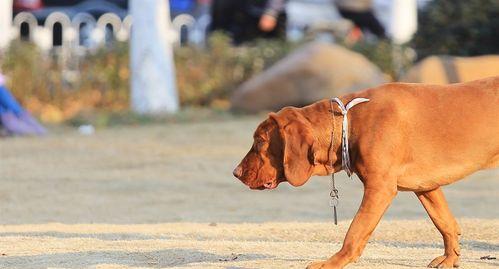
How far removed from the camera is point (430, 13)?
2020cm

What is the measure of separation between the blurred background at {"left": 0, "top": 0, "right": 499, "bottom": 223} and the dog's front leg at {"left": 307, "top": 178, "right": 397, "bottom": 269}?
3865mm

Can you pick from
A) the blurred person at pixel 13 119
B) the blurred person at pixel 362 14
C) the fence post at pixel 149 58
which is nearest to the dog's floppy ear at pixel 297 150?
the blurred person at pixel 13 119

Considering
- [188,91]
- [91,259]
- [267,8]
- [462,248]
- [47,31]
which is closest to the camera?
[91,259]

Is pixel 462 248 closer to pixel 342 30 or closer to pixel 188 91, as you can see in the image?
pixel 188 91

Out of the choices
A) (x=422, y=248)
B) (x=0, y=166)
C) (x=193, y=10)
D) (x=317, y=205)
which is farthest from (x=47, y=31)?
(x=422, y=248)

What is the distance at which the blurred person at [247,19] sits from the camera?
82.3 feet

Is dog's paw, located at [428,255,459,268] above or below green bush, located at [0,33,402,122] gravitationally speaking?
below

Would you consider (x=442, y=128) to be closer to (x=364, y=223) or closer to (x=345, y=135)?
(x=345, y=135)

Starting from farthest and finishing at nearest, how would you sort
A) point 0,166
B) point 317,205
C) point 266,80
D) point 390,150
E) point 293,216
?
point 266,80, point 0,166, point 317,205, point 293,216, point 390,150

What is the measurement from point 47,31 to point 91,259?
1655 cm

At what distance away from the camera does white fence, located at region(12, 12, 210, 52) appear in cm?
2273

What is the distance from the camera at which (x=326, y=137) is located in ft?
21.4

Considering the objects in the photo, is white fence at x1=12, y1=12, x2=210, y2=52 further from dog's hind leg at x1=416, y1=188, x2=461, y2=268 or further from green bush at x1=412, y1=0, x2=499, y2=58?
dog's hind leg at x1=416, y1=188, x2=461, y2=268

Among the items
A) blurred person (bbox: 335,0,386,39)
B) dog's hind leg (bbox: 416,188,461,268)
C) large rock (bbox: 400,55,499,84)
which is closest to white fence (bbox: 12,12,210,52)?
blurred person (bbox: 335,0,386,39)
